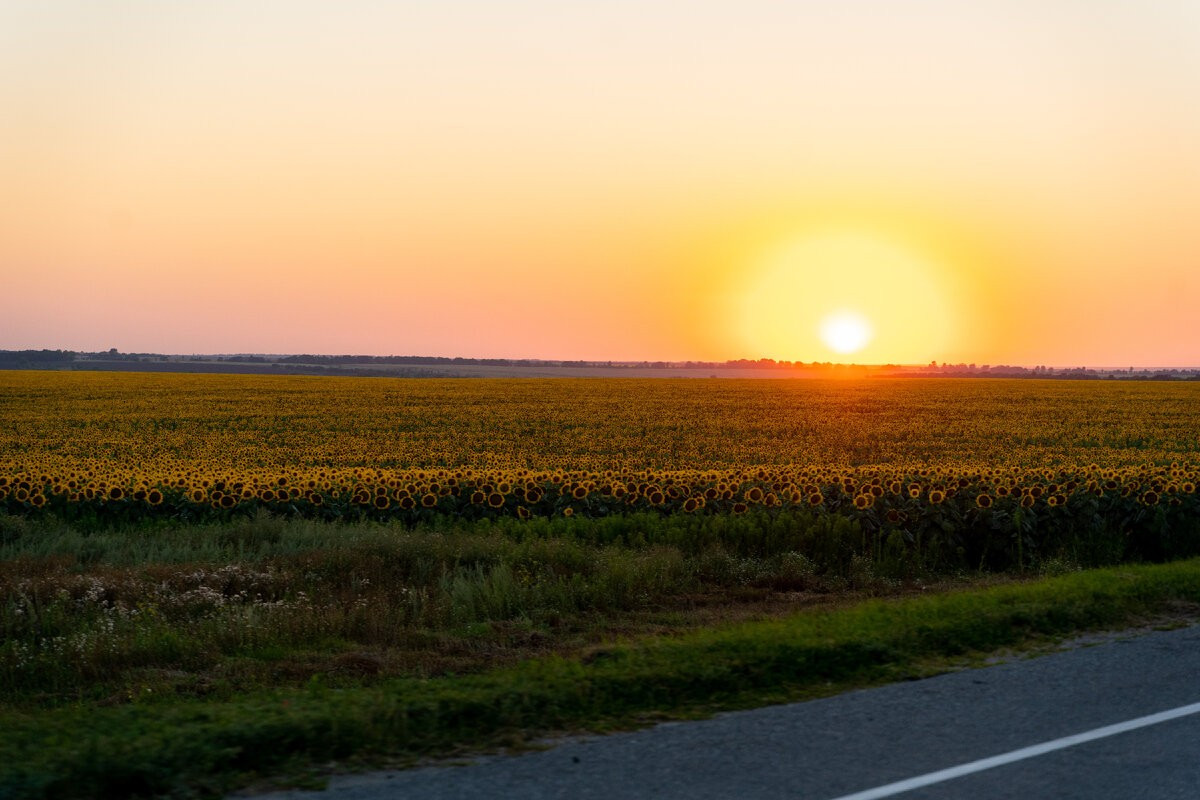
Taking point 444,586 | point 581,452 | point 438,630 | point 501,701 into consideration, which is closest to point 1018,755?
point 501,701

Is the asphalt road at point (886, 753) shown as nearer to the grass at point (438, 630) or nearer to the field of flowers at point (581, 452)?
the grass at point (438, 630)

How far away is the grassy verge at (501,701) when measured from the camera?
5.50 meters

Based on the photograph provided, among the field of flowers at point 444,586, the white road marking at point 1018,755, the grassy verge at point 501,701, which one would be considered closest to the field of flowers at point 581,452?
the field of flowers at point 444,586

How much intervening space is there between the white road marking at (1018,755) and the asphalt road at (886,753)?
2 centimetres

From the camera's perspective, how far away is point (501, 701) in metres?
6.57

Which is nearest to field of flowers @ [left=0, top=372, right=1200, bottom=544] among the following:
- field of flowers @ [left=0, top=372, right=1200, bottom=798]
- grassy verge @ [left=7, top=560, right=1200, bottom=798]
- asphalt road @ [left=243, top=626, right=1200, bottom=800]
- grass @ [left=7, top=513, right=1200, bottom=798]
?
field of flowers @ [left=0, top=372, right=1200, bottom=798]

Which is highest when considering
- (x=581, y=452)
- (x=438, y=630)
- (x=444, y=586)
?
(x=444, y=586)

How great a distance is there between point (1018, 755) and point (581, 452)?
2537 cm

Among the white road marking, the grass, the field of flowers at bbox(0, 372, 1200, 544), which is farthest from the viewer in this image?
the field of flowers at bbox(0, 372, 1200, 544)

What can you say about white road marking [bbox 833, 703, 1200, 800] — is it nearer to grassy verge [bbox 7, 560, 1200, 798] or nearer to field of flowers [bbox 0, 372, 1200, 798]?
grassy verge [bbox 7, 560, 1200, 798]

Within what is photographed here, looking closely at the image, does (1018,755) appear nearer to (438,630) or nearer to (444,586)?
(438,630)

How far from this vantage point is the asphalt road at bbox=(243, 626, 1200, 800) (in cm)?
533

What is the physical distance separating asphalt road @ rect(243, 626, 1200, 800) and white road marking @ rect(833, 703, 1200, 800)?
0.06 ft

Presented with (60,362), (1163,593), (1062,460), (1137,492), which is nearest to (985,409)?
(1062,460)
